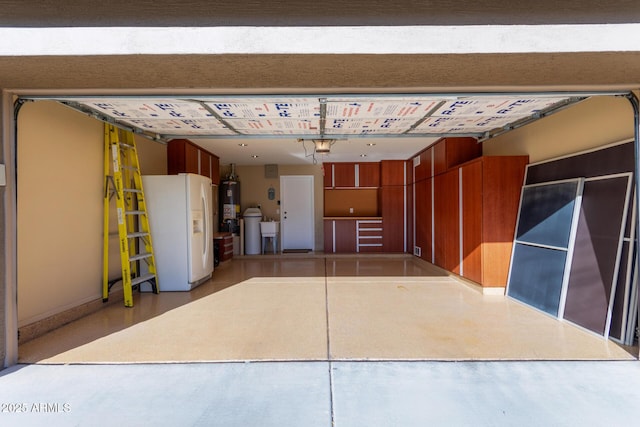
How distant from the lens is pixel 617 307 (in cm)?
252

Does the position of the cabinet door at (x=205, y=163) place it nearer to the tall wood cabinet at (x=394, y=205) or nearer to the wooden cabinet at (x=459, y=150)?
the tall wood cabinet at (x=394, y=205)

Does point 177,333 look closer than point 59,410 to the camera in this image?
No

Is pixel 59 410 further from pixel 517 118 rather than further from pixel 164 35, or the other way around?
pixel 517 118

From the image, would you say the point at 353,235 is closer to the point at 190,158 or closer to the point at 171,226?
the point at 190,158

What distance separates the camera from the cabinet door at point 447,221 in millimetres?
4695

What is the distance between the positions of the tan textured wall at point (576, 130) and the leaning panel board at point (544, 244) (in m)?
0.39

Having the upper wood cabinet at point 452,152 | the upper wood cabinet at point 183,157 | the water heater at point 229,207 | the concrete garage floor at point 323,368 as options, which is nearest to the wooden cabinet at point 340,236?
the water heater at point 229,207

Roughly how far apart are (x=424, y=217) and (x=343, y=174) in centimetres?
240

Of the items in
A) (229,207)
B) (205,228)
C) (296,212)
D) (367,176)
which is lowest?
(205,228)

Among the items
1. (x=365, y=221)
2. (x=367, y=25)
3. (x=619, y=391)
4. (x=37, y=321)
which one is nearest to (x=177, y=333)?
(x=37, y=321)

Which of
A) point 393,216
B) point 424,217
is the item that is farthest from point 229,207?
point 424,217

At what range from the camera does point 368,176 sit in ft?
25.3

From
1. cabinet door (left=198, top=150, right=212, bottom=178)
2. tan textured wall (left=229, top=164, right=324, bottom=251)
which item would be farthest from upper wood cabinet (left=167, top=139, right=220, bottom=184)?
tan textured wall (left=229, top=164, right=324, bottom=251)

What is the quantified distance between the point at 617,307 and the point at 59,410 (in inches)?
153
